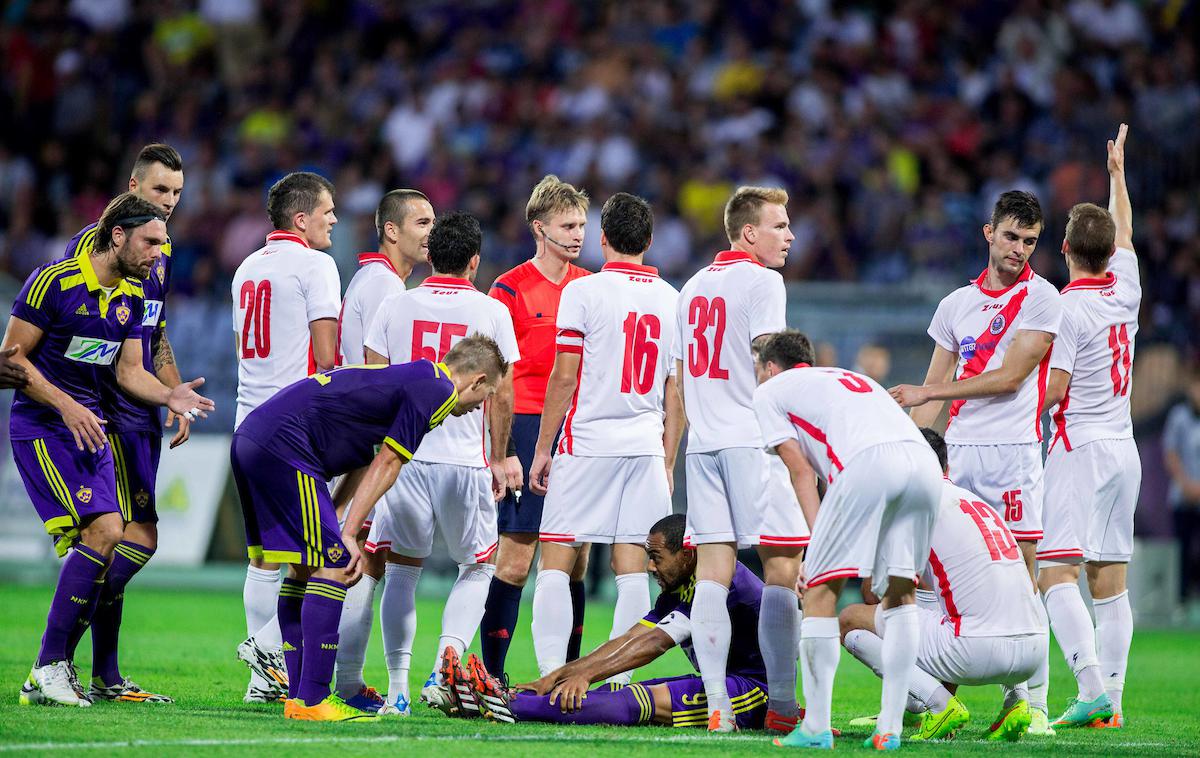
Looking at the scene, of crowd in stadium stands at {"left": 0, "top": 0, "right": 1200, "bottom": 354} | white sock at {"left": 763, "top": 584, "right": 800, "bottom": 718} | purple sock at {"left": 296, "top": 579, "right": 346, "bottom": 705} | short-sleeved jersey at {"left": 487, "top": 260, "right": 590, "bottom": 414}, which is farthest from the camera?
crowd in stadium stands at {"left": 0, "top": 0, "right": 1200, "bottom": 354}

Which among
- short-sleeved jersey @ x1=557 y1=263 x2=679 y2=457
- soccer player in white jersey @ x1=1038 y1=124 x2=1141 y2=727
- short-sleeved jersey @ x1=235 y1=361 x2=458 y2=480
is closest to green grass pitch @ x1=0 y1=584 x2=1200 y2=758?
soccer player in white jersey @ x1=1038 y1=124 x2=1141 y2=727

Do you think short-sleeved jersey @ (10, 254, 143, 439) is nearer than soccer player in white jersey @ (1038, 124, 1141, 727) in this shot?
Yes

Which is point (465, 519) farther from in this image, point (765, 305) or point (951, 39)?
point (951, 39)

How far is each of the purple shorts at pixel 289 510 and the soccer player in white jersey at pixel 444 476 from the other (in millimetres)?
847

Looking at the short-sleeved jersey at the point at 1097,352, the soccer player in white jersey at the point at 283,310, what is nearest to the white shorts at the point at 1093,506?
the short-sleeved jersey at the point at 1097,352

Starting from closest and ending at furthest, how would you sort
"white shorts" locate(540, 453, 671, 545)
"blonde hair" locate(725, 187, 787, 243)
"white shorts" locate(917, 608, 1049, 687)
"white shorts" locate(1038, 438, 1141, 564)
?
"white shorts" locate(917, 608, 1049, 687) → "blonde hair" locate(725, 187, 787, 243) → "white shorts" locate(540, 453, 671, 545) → "white shorts" locate(1038, 438, 1141, 564)

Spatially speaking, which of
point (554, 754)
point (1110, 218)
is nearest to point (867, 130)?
point (1110, 218)

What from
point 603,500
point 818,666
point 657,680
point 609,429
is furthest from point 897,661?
point 609,429

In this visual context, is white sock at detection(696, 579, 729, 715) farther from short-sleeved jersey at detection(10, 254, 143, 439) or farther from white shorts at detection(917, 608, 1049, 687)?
short-sleeved jersey at detection(10, 254, 143, 439)

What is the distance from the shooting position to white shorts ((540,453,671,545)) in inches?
319

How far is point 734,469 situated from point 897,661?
5.05ft

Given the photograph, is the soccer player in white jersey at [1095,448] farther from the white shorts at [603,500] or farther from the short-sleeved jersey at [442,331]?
the short-sleeved jersey at [442,331]

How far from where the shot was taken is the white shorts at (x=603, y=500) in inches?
319

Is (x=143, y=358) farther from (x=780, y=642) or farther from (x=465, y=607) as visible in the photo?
(x=780, y=642)
